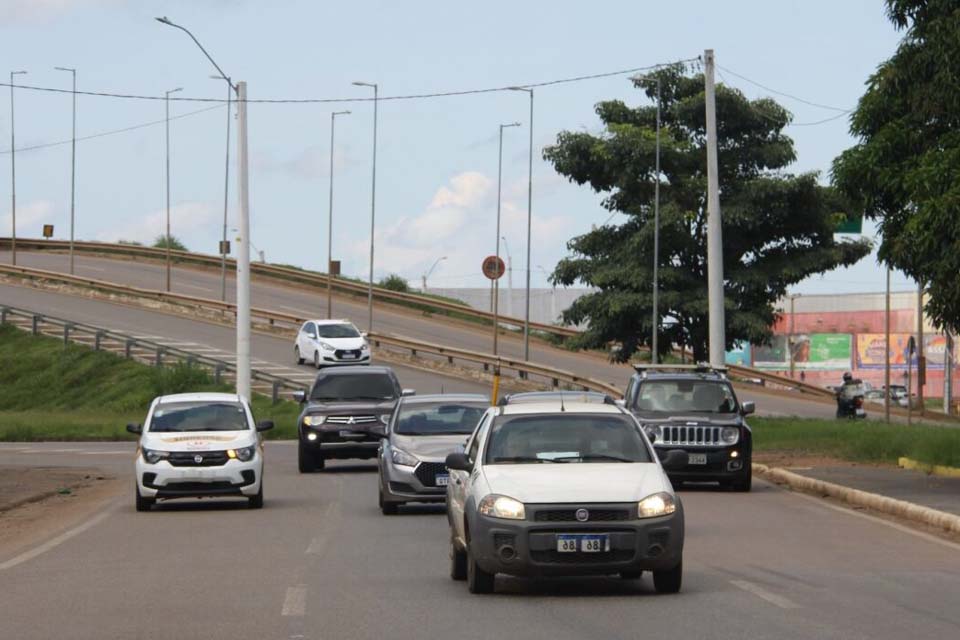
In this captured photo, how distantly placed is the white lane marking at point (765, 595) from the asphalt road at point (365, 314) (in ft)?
135

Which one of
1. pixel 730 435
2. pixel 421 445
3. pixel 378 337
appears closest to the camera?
pixel 421 445

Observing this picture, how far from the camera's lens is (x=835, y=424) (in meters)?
41.8

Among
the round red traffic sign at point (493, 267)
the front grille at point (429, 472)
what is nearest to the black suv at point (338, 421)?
the front grille at point (429, 472)

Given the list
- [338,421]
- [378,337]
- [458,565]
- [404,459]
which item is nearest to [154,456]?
[404,459]

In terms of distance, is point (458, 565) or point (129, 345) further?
point (129, 345)

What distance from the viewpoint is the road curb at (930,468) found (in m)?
29.0

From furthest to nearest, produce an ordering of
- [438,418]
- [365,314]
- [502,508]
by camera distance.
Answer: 1. [365,314]
2. [438,418]
3. [502,508]

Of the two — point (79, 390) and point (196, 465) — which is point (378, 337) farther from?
point (196, 465)

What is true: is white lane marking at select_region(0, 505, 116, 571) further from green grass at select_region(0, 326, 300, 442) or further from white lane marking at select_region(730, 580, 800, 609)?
green grass at select_region(0, 326, 300, 442)

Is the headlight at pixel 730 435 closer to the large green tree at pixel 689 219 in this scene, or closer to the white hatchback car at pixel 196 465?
the white hatchback car at pixel 196 465

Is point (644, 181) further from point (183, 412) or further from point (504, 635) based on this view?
point (504, 635)

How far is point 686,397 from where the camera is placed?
28297 mm

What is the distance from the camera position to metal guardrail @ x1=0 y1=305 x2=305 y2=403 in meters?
53.4

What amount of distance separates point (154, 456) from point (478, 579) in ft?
35.7
